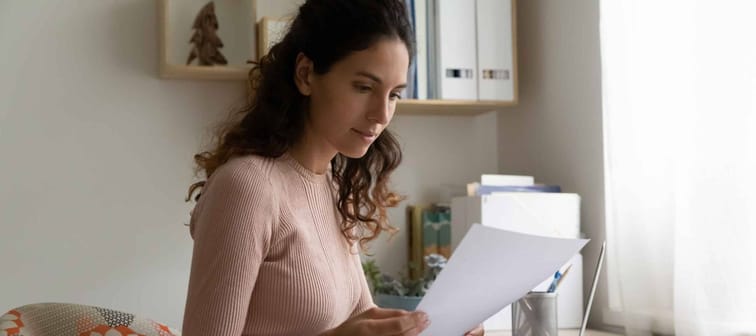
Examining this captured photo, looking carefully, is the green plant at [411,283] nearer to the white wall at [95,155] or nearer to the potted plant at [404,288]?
the potted plant at [404,288]

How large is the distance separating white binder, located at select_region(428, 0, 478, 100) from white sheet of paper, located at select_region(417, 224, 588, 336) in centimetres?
110

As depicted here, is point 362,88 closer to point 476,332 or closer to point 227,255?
point 227,255

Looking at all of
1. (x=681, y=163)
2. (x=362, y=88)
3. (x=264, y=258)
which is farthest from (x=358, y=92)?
(x=681, y=163)

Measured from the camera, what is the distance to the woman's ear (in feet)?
4.08

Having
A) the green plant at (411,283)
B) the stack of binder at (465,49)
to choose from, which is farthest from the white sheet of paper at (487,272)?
the stack of binder at (465,49)

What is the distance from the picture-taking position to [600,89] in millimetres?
2035

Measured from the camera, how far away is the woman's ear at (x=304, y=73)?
1.24 meters

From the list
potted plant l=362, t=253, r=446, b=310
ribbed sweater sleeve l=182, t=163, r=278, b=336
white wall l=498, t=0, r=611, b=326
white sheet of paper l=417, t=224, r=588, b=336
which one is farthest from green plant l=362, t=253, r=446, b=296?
ribbed sweater sleeve l=182, t=163, r=278, b=336

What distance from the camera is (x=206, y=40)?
2.21 metres

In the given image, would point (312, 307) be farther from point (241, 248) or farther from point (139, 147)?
point (139, 147)

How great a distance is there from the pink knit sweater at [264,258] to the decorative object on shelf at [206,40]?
100cm

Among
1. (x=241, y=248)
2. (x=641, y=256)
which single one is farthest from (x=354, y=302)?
(x=641, y=256)

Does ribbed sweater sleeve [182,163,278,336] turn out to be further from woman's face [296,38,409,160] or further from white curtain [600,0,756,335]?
white curtain [600,0,756,335]

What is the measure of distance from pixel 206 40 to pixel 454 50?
629mm
